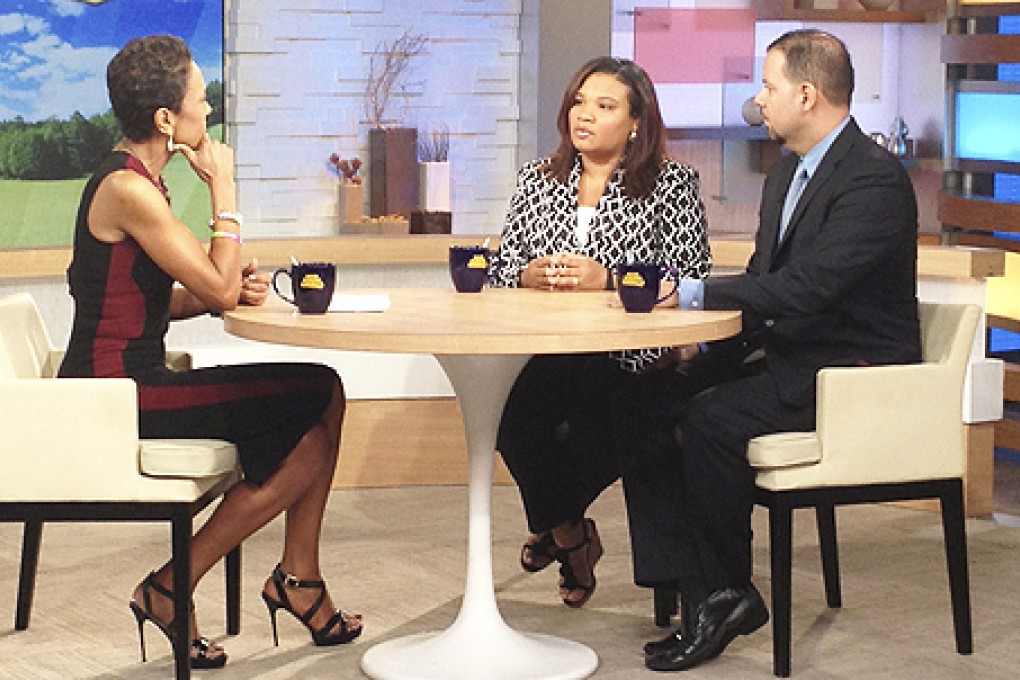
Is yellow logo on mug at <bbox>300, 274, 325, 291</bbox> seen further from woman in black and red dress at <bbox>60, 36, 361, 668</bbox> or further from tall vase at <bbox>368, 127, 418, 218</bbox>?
tall vase at <bbox>368, 127, 418, 218</bbox>

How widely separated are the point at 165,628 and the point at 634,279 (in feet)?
4.04

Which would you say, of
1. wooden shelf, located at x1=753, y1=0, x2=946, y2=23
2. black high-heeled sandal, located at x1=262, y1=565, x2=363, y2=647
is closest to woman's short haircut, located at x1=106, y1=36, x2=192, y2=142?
black high-heeled sandal, located at x1=262, y1=565, x2=363, y2=647

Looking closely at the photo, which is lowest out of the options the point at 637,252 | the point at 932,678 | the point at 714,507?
the point at 932,678

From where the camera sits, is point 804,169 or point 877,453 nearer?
point 877,453

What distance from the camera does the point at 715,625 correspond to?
154 inches

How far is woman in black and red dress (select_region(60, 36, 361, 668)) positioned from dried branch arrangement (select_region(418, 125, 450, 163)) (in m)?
2.51

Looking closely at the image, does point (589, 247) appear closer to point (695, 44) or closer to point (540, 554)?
point (540, 554)

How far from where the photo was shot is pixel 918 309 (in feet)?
13.8

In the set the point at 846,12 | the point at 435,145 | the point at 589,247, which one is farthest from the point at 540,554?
the point at 846,12

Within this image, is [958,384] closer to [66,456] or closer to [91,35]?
[66,456]

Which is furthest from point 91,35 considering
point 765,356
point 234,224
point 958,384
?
point 958,384

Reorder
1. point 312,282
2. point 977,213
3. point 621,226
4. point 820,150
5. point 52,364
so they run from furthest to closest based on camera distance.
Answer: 1. point 977,213
2. point 621,226
3. point 52,364
4. point 820,150
5. point 312,282

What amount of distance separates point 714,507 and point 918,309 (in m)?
0.75

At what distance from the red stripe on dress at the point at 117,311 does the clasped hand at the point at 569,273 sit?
0.94 meters
